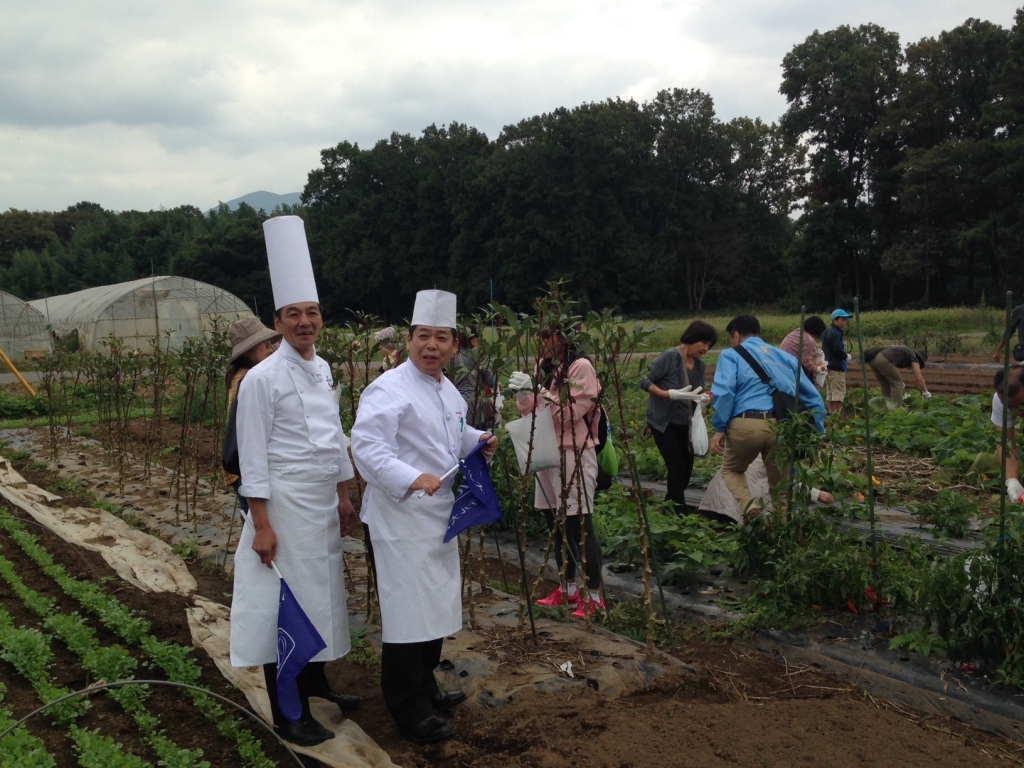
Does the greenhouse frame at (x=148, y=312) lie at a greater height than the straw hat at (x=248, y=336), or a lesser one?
greater

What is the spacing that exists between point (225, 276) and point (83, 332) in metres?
21.6

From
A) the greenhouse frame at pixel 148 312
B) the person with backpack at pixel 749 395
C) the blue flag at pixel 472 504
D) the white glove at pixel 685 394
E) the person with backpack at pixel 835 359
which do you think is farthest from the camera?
the greenhouse frame at pixel 148 312

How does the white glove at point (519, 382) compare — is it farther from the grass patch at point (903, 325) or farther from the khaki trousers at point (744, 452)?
the grass patch at point (903, 325)

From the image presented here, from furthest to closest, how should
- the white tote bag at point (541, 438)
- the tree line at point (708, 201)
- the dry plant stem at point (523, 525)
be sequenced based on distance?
the tree line at point (708, 201), the white tote bag at point (541, 438), the dry plant stem at point (523, 525)

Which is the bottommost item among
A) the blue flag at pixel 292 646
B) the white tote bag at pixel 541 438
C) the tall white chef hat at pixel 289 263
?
the blue flag at pixel 292 646

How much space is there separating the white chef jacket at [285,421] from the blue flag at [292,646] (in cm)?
41

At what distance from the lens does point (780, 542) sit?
4273 mm

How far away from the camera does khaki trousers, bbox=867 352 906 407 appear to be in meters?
10.4

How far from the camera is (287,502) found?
10.4 ft

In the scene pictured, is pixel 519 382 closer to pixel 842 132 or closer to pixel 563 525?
pixel 563 525

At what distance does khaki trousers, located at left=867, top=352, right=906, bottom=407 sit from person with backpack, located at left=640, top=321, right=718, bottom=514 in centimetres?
517

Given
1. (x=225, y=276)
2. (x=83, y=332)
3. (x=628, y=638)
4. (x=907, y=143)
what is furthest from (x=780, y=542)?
(x=225, y=276)

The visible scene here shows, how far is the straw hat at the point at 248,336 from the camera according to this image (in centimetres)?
407

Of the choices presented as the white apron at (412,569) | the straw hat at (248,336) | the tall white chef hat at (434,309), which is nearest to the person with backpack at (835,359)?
the straw hat at (248,336)
